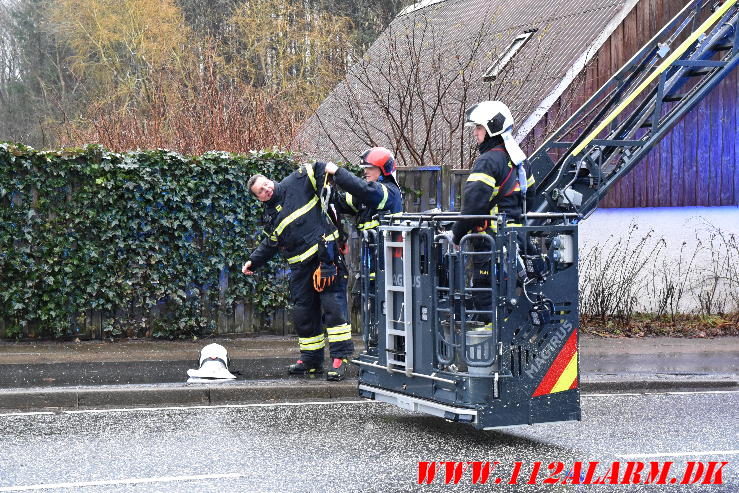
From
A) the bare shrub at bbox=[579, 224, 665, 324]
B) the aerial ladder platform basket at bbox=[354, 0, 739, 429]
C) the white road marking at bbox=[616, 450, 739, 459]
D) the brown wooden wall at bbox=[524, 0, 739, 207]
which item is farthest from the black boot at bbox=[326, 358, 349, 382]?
the brown wooden wall at bbox=[524, 0, 739, 207]

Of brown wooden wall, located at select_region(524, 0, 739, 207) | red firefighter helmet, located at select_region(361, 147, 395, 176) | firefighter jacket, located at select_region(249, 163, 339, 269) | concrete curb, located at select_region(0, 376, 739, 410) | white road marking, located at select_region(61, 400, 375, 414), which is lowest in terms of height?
white road marking, located at select_region(61, 400, 375, 414)

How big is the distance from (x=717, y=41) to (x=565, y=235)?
4.25m

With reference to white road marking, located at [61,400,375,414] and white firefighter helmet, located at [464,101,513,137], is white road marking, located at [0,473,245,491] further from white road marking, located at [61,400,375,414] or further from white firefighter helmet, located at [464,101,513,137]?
white firefighter helmet, located at [464,101,513,137]

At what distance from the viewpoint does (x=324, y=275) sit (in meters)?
9.24

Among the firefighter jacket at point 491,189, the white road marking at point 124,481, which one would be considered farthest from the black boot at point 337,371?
the white road marking at point 124,481

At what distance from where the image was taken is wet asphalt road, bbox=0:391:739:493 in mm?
6334

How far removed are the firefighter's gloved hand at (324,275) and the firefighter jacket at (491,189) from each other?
2181 mm

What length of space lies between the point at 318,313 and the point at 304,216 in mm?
972

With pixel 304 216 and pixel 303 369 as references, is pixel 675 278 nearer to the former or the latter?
pixel 303 369

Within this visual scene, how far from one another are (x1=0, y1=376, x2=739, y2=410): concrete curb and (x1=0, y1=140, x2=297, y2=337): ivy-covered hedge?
272 cm

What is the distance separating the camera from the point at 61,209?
11367 mm

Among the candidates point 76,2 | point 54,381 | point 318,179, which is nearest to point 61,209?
point 54,381

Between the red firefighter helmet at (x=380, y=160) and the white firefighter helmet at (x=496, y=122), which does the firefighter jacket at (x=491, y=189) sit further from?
the red firefighter helmet at (x=380, y=160)

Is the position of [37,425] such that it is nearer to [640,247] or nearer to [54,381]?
[54,381]
